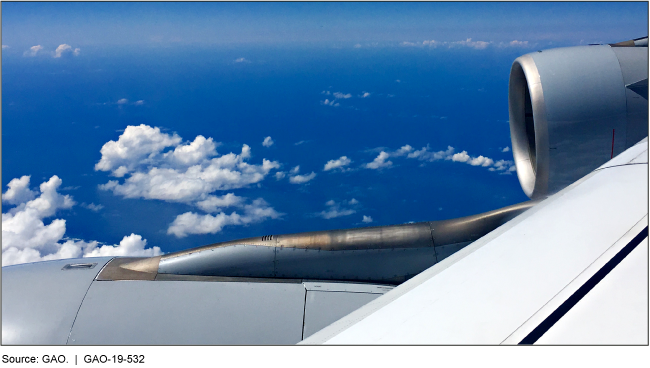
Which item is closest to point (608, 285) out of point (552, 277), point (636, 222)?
point (552, 277)

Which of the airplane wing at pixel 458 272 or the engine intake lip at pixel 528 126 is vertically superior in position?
the engine intake lip at pixel 528 126

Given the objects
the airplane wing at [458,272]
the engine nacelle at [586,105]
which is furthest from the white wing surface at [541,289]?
the engine nacelle at [586,105]

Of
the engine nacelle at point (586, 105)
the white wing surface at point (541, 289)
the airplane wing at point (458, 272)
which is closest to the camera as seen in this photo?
the white wing surface at point (541, 289)

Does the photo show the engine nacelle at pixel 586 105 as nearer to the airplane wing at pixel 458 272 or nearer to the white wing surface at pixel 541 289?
the airplane wing at pixel 458 272

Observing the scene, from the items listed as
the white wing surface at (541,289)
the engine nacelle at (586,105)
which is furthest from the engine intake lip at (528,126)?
the white wing surface at (541,289)

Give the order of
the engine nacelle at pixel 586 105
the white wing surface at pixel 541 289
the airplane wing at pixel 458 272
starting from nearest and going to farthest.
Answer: the white wing surface at pixel 541 289, the airplane wing at pixel 458 272, the engine nacelle at pixel 586 105

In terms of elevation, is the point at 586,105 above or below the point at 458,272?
above

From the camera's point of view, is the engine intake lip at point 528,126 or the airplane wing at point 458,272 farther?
the engine intake lip at point 528,126

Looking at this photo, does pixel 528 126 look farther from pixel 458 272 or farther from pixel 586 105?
pixel 458 272

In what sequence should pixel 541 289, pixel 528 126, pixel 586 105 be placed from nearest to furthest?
pixel 541 289 < pixel 586 105 < pixel 528 126

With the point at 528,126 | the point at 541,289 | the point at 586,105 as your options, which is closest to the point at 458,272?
the point at 541,289
